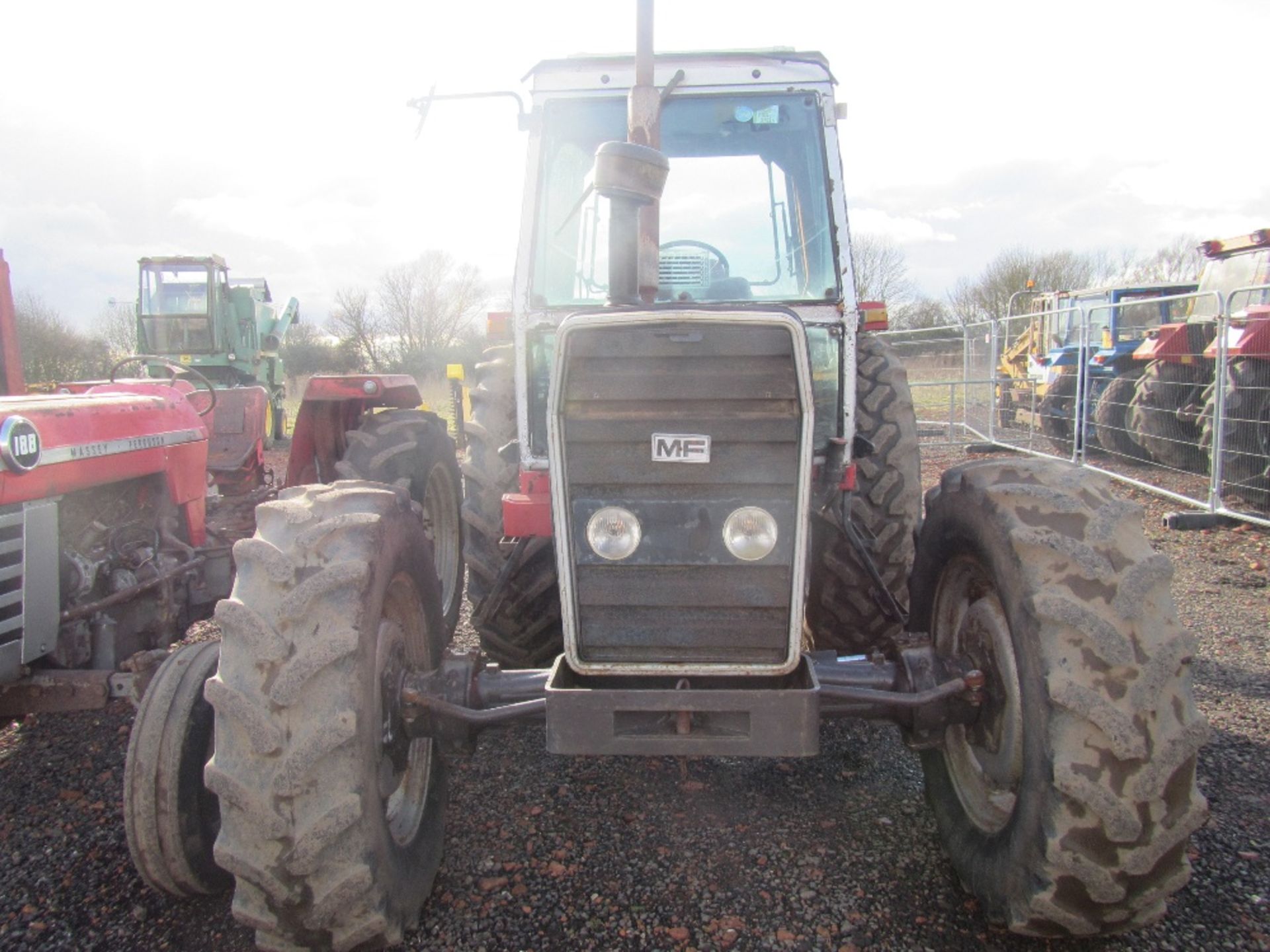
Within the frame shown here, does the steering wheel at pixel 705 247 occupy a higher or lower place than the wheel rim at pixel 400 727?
higher

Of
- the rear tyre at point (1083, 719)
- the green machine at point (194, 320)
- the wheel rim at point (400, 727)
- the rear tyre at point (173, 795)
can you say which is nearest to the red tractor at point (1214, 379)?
the rear tyre at point (1083, 719)

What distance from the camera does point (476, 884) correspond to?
8.54 ft

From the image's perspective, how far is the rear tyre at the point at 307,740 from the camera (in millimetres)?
1980

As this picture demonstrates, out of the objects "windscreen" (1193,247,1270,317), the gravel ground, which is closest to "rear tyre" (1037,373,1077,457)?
"windscreen" (1193,247,1270,317)

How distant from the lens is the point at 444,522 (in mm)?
4961

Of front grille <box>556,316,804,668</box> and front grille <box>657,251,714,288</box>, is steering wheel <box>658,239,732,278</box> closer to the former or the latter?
front grille <box>657,251,714,288</box>

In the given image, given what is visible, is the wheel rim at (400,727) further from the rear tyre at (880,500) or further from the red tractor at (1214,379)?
the red tractor at (1214,379)

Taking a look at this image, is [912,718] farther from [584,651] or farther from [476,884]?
[476,884]

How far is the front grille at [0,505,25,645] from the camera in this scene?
2.84 meters

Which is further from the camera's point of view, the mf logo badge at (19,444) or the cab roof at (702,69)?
the cab roof at (702,69)

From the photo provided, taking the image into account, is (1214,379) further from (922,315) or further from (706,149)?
(922,315)

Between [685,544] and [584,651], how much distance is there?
40cm

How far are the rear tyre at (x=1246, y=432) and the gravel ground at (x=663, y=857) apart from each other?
177 inches

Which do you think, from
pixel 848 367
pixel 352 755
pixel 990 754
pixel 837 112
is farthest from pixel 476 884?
pixel 837 112
